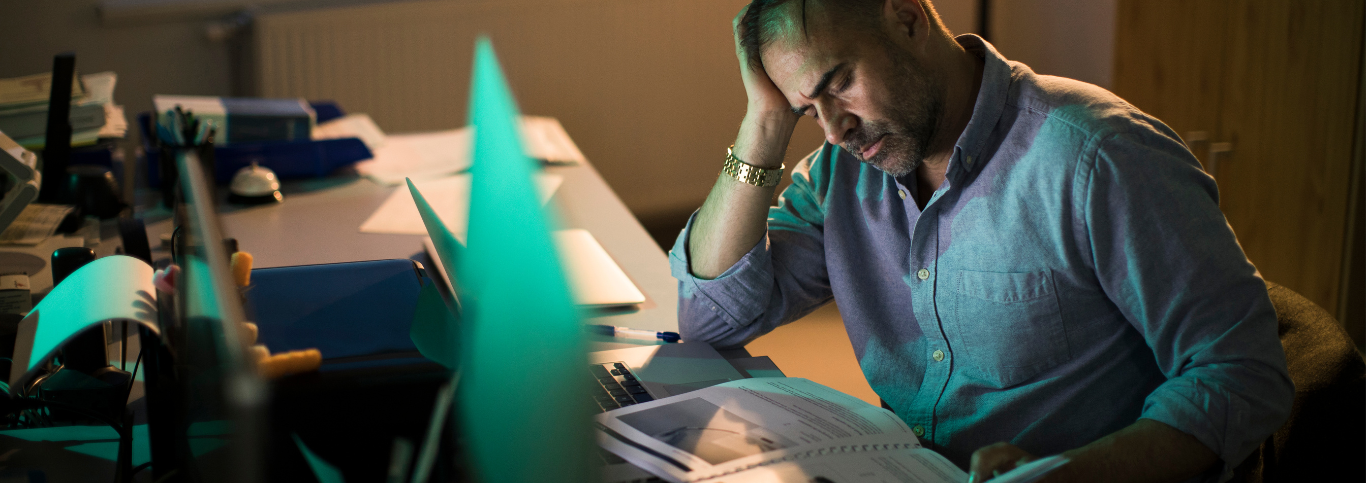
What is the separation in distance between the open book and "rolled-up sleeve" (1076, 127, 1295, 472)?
202 millimetres

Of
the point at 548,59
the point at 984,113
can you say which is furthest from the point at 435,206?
the point at 548,59

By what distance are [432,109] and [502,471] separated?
106 inches

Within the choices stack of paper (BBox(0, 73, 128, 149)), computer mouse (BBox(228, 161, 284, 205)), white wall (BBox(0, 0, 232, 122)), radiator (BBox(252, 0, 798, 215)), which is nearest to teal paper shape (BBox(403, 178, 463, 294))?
computer mouse (BBox(228, 161, 284, 205))

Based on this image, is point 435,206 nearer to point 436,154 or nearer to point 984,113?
point 436,154

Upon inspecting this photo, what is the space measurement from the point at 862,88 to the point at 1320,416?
568mm

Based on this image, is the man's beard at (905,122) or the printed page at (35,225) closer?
the man's beard at (905,122)

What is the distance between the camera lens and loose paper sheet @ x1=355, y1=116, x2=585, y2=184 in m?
2.04

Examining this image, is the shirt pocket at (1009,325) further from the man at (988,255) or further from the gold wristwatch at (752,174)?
the gold wristwatch at (752,174)

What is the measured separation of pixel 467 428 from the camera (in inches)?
25.4

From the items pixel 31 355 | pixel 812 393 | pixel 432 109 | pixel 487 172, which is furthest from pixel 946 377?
pixel 432 109

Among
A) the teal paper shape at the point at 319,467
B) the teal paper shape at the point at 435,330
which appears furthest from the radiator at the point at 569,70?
the teal paper shape at the point at 319,467

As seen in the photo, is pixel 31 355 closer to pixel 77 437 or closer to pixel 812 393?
pixel 77 437

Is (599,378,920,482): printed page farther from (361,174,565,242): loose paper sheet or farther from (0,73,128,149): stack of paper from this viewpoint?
(0,73,128,149): stack of paper

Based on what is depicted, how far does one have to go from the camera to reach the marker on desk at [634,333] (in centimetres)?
121
